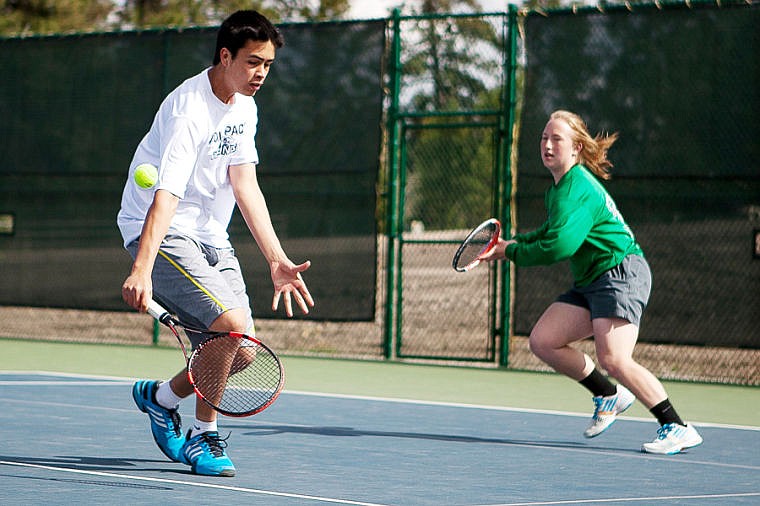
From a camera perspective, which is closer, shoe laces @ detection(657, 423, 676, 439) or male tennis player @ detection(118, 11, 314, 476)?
male tennis player @ detection(118, 11, 314, 476)

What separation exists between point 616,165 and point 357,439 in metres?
3.64

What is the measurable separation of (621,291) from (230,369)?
207cm

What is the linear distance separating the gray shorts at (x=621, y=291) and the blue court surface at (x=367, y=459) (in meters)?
0.66

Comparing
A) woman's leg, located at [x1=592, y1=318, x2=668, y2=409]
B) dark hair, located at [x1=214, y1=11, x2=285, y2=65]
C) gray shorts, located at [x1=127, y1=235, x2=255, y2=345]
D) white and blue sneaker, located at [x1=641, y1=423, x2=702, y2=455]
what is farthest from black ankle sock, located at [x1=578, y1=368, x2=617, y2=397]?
dark hair, located at [x1=214, y1=11, x2=285, y2=65]

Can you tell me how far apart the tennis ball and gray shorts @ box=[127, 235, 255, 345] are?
24 cm

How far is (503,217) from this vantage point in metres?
9.91

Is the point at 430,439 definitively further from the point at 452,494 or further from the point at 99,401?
the point at 99,401

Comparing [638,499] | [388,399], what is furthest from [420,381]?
[638,499]

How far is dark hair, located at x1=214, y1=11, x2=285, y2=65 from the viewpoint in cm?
517

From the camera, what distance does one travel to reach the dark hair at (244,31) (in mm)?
5172

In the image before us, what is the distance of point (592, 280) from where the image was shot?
6.51m

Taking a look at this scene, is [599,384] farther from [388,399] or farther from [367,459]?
[388,399]

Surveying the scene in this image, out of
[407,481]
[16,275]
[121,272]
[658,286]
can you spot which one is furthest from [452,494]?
[16,275]

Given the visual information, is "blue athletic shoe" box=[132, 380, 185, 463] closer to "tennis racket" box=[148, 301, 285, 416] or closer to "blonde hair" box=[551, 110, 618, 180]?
"tennis racket" box=[148, 301, 285, 416]
